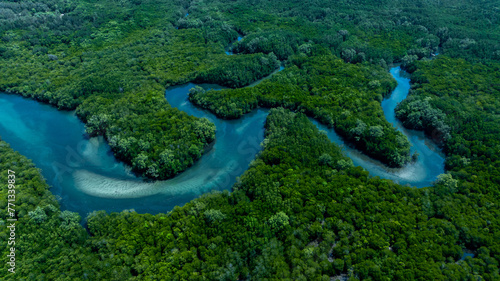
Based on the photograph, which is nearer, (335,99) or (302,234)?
(302,234)

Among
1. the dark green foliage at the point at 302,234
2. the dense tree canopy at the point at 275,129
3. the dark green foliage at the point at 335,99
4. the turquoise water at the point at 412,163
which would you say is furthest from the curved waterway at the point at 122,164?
the dark green foliage at the point at 302,234

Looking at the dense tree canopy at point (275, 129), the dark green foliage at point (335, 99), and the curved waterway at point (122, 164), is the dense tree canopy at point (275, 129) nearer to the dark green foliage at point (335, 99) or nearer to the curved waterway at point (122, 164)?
the dark green foliage at point (335, 99)

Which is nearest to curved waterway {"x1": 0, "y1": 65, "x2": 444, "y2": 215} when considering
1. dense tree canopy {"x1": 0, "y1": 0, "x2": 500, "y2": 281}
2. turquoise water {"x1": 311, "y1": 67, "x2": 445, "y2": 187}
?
turquoise water {"x1": 311, "y1": 67, "x2": 445, "y2": 187}

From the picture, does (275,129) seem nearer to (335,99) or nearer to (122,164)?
(335,99)

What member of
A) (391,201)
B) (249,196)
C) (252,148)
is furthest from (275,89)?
(391,201)


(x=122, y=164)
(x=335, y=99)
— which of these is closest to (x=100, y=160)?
(x=122, y=164)

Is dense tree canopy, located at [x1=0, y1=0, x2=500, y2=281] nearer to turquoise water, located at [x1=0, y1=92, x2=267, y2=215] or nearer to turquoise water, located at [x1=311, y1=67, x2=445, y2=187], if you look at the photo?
turquoise water, located at [x1=311, y1=67, x2=445, y2=187]

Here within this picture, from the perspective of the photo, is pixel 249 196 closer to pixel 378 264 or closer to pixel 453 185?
pixel 378 264

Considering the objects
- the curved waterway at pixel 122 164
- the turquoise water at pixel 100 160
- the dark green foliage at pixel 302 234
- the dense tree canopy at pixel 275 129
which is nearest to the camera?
the dark green foliage at pixel 302 234
